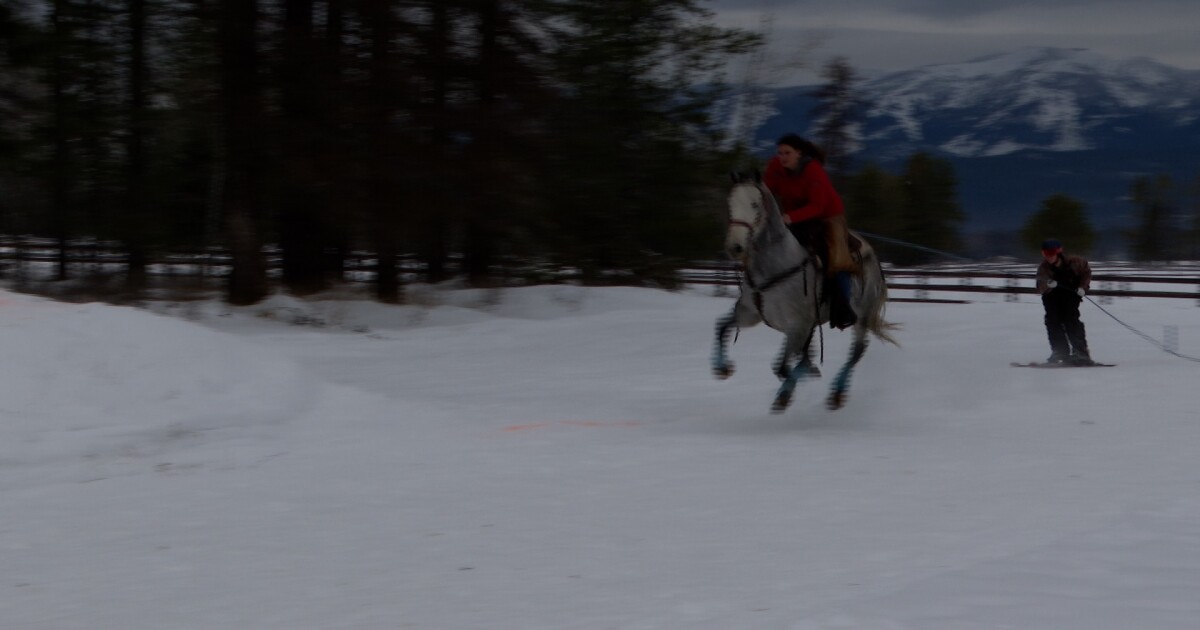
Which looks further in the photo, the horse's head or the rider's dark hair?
the rider's dark hair

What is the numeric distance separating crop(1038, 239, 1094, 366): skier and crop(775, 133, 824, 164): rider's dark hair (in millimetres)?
4604

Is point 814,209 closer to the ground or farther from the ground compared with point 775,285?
farther from the ground

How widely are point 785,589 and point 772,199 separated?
599cm

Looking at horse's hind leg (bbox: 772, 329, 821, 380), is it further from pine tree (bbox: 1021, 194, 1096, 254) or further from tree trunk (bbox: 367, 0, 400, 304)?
pine tree (bbox: 1021, 194, 1096, 254)

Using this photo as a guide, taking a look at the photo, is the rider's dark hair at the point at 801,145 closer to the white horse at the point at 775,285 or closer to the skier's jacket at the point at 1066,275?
the white horse at the point at 775,285

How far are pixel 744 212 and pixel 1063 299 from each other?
6.24 metres

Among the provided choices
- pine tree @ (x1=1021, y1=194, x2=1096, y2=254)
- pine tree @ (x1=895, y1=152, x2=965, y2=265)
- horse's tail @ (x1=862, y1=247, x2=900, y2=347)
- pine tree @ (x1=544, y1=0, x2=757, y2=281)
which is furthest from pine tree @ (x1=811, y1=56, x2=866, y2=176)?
horse's tail @ (x1=862, y1=247, x2=900, y2=347)

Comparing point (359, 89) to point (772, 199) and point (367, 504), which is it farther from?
point (367, 504)

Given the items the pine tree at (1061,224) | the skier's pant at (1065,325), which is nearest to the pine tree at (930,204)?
the pine tree at (1061,224)

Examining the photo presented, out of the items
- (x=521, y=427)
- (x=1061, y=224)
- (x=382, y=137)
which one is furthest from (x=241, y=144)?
(x=1061, y=224)

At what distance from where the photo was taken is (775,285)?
11.5 meters

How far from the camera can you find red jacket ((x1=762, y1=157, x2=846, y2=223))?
462 inches

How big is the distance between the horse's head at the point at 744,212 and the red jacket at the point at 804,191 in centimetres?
69

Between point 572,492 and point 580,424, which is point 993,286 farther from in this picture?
point 572,492
